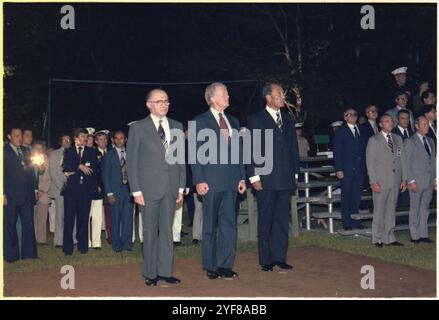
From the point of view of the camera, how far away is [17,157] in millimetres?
10648

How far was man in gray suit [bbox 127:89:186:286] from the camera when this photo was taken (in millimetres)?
8180

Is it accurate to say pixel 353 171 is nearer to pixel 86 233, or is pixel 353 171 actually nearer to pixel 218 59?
pixel 86 233

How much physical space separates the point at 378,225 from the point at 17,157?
5.23 meters

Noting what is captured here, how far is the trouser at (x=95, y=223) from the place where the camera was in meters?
11.8

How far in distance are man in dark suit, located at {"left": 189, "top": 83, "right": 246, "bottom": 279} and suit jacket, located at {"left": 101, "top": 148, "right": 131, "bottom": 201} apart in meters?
3.31

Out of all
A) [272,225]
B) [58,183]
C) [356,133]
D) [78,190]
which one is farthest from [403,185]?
[58,183]

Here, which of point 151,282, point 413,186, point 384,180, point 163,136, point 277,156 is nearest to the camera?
point 151,282

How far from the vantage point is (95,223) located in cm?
1182

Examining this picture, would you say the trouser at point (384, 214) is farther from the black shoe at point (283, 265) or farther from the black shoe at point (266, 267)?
the black shoe at point (266, 267)

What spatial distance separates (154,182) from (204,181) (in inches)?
29.0

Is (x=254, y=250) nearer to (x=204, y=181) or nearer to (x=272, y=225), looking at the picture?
(x=272, y=225)

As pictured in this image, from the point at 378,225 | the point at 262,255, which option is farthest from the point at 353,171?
the point at 262,255

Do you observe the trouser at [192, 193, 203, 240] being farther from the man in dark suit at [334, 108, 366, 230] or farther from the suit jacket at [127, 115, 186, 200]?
the suit jacket at [127, 115, 186, 200]

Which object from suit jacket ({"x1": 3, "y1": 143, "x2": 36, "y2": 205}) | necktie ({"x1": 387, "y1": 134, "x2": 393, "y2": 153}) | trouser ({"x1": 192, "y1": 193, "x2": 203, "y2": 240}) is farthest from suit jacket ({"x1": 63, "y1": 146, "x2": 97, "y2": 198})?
necktie ({"x1": 387, "y1": 134, "x2": 393, "y2": 153})
